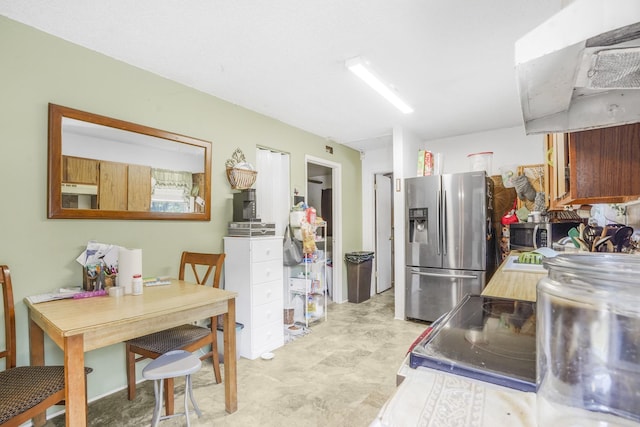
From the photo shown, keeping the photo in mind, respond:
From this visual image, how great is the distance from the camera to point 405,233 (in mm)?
3801

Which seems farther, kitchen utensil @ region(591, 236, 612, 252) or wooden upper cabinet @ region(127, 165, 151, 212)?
wooden upper cabinet @ region(127, 165, 151, 212)

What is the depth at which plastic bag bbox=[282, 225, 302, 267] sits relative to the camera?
3.47 m

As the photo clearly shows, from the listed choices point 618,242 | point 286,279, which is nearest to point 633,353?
point 618,242

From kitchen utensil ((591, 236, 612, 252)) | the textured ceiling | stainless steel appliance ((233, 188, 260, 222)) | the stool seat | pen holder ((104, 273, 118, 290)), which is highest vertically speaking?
the textured ceiling

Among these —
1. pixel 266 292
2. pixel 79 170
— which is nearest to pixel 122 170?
pixel 79 170

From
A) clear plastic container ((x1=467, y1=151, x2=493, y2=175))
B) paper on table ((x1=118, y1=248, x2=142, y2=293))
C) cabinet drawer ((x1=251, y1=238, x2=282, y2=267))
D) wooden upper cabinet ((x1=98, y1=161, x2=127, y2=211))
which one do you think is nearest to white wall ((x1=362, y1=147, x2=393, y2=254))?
clear plastic container ((x1=467, y1=151, x2=493, y2=175))

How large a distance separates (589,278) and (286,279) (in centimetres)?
323

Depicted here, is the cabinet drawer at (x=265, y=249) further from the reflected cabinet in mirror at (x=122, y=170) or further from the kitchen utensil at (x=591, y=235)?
the kitchen utensil at (x=591, y=235)

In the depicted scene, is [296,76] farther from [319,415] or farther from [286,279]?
[319,415]

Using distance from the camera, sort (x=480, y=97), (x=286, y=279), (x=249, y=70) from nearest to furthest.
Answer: (x=249, y=70) → (x=480, y=97) → (x=286, y=279)

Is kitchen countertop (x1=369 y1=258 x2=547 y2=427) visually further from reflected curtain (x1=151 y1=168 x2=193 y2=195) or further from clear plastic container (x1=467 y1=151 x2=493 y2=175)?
clear plastic container (x1=467 y1=151 x2=493 y2=175)

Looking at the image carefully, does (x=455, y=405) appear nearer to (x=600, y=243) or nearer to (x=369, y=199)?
(x=600, y=243)

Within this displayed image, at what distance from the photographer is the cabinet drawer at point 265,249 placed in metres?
2.73

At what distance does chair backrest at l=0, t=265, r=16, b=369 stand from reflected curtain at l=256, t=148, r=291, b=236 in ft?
6.69
